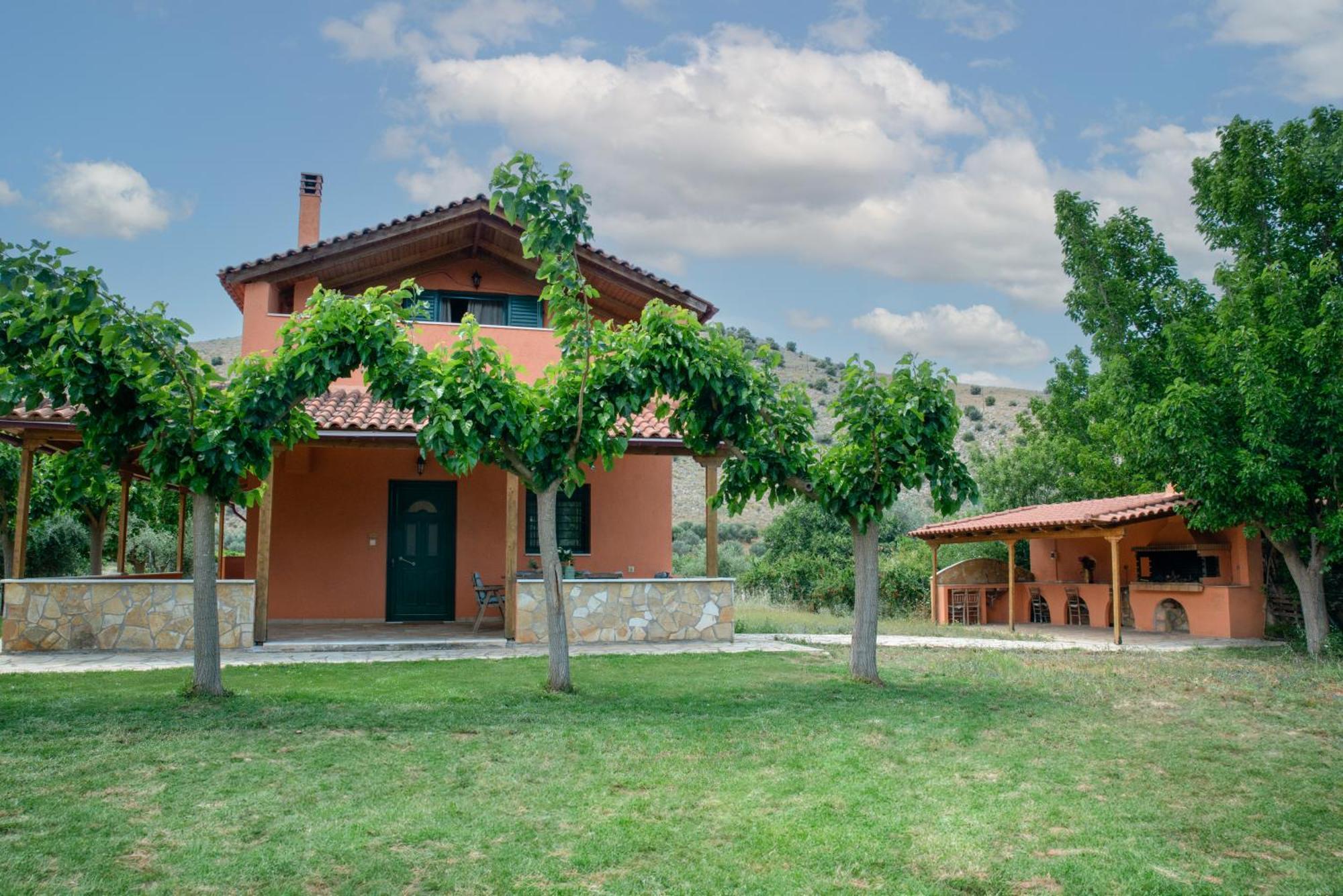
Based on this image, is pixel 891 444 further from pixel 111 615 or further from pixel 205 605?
pixel 111 615

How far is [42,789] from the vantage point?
16.4ft

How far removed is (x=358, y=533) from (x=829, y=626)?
7.98m

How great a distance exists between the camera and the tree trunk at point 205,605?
7727 mm

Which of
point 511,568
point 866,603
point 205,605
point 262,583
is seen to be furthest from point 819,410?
point 205,605

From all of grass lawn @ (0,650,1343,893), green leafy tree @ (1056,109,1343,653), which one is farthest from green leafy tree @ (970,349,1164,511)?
grass lawn @ (0,650,1343,893)

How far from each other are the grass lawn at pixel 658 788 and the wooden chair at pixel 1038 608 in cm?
1079

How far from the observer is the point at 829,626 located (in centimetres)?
1633

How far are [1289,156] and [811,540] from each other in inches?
545

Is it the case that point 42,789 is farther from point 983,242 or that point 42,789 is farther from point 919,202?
point 983,242

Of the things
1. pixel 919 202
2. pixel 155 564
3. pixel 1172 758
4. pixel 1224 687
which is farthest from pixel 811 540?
pixel 1172 758

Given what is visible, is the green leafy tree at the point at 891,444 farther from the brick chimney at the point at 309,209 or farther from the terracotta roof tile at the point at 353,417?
the brick chimney at the point at 309,209

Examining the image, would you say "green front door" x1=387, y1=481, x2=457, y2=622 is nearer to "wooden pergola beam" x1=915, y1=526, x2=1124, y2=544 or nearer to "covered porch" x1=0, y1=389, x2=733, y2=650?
"covered porch" x1=0, y1=389, x2=733, y2=650

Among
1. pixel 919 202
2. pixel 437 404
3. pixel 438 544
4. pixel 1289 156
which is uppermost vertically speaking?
pixel 919 202

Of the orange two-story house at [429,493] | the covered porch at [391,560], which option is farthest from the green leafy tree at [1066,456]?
the orange two-story house at [429,493]
